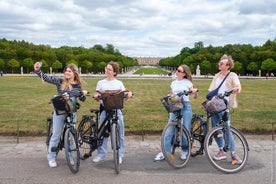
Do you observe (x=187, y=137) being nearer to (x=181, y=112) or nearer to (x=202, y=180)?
(x=181, y=112)

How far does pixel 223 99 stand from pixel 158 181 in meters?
1.67

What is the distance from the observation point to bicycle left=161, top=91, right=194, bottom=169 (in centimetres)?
548

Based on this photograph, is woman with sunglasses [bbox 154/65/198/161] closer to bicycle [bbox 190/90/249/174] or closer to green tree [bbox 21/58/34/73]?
bicycle [bbox 190/90/249/174]

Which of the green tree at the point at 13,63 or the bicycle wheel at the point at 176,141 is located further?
the green tree at the point at 13,63

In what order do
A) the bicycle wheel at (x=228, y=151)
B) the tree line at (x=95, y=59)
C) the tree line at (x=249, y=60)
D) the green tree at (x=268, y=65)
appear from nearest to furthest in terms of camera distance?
1. the bicycle wheel at (x=228, y=151)
2. the green tree at (x=268, y=65)
3. the tree line at (x=249, y=60)
4. the tree line at (x=95, y=59)

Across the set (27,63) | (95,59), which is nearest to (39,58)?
(27,63)

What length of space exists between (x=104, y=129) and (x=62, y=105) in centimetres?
81

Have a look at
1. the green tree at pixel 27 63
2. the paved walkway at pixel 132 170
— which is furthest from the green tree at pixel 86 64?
the paved walkway at pixel 132 170

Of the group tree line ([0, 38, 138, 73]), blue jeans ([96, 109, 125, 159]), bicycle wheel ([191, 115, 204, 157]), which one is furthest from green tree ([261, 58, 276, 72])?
blue jeans ([96, 109, 125, 159])

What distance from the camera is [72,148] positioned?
17.0ft

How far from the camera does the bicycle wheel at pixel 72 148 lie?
509cm

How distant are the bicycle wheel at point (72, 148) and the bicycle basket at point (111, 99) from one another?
2.07 feet

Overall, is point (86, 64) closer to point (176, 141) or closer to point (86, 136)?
point (86, 136)

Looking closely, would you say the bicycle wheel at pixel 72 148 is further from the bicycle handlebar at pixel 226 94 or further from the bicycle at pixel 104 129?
the bicycle handlebar at pixel 226 94
